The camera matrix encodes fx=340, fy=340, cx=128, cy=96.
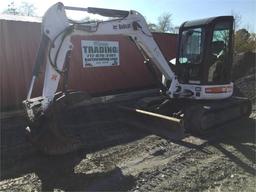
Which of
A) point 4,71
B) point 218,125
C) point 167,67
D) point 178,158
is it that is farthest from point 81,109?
point 178,158

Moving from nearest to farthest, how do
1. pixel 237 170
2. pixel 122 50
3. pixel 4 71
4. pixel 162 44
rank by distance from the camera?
pixel 237 170 < pixel 4 71 < pixel 122 50 < pixel 162 44

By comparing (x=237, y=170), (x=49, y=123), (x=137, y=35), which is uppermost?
(x=137, y=35)

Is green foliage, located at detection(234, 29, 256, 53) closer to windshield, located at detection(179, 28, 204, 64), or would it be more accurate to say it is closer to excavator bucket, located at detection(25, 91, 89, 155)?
windshield, located at detection(179, 28, 204, 64)

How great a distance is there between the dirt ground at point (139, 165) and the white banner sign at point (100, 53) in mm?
4551

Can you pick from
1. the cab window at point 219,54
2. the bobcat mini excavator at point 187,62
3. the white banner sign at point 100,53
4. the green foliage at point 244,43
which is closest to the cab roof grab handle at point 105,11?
the bobcat mini excavator at point 187,62

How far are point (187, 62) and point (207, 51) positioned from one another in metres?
0.59

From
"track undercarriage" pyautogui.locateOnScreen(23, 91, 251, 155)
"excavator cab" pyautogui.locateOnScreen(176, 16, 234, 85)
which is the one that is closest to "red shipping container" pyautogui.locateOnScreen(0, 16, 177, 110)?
"track undercarriage" pyautogui.locateOnScreen(23, 91, 251, 155)

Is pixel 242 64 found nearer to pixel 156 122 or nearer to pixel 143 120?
pixel 143 120

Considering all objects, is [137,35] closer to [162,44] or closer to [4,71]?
[4,71]

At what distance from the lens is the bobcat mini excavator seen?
18.5 feet

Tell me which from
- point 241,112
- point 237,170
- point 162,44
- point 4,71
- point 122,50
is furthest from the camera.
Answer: point 162,44

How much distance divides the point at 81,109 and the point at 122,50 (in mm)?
3464

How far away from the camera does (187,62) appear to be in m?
7.68

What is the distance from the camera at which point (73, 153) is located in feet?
18.5
